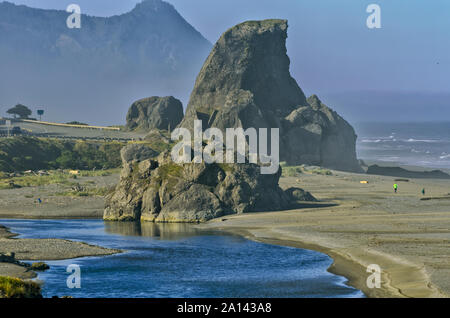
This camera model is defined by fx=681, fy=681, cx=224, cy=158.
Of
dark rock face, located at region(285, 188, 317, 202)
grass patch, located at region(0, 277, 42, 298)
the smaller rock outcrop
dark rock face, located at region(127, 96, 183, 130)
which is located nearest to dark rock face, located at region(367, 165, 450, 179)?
dark rock face, located at region(127, 96, 183, 130)

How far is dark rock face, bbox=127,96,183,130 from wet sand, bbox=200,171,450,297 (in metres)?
76.0

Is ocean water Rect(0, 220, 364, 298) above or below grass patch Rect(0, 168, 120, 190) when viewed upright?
below

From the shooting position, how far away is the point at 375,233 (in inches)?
1807

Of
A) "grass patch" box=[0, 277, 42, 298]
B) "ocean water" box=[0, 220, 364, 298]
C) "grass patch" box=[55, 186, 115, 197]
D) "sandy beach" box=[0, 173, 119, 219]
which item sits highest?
"grass patch" box=[55, 186, 115, 197]

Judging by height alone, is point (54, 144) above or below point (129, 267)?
above

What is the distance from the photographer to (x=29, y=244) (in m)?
42.8

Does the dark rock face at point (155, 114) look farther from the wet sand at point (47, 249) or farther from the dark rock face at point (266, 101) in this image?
the wet sand at point (47, 249)

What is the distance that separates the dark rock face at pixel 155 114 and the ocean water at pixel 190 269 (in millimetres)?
98506

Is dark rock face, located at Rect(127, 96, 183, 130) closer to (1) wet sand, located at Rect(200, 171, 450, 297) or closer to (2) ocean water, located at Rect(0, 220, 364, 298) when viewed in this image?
(1) wet sand, located at Rect(200, 171, 450, 297)

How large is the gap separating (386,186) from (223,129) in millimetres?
41622

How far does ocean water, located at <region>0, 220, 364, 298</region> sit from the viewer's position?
3014cm
